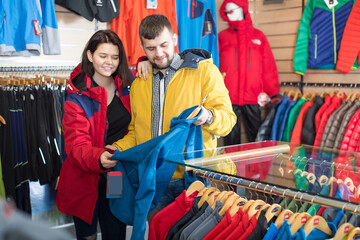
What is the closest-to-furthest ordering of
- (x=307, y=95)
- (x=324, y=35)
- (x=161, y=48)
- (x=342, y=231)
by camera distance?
(x=342, y=231) → (x=161, y=48) → (x=324, y=35) → (x=307, y=95)

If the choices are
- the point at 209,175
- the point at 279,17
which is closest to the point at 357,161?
the point at 209,175

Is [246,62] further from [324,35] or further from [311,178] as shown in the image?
[311,178]

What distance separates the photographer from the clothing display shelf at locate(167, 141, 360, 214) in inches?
52.2

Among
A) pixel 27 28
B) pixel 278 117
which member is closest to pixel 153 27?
pixel 27 28

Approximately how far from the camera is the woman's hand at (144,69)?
2.06 m

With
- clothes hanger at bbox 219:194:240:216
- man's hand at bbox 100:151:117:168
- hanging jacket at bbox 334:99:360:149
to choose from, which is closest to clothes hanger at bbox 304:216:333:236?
clothes hanger at bbox 219:194:240:216

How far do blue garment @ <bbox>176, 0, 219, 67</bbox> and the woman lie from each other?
196cm

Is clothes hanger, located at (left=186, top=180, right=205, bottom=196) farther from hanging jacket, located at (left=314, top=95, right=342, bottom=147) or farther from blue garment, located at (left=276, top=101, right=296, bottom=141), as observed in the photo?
blue garment, located at (left=276, top=101, right=296, bottom=141)

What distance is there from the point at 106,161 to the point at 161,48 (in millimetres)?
608

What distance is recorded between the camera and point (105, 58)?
2156 millimetres

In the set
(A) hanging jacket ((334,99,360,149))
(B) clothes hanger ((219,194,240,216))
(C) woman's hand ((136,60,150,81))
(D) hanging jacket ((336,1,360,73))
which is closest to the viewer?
(B) clothes hanger ((219,194,240,216))

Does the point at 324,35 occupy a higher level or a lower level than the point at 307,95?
higher

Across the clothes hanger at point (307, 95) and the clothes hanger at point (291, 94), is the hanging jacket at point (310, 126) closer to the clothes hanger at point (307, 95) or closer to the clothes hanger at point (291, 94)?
the clothes hanger at point (307, 95)

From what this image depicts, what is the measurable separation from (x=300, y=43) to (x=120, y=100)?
2693 millimetres
